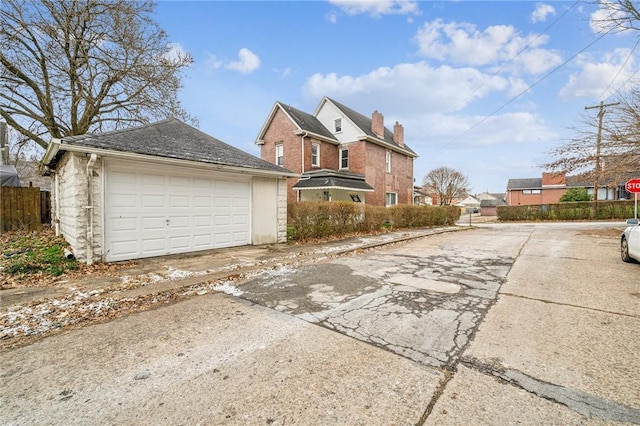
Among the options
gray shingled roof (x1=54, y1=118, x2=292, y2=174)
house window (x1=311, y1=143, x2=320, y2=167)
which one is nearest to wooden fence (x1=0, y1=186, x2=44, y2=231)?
gray shingled roof (x1=54, y1=118, x2=292, y2=174)

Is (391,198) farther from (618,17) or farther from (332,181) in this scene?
(618,17)

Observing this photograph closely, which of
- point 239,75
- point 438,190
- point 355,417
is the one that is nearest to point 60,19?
point 239,75

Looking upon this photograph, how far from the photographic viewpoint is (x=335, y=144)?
23.3 metres

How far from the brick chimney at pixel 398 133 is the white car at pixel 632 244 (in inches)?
800

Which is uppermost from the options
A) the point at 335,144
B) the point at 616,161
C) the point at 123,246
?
the point at 335,144

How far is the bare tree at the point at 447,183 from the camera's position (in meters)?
46.0

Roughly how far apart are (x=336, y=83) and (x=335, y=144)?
199 inches

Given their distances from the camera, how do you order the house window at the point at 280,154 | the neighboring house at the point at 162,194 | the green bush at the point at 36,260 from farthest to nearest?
1. the house window at the point at 280,154
2. the neighboring house at the point at 162,194
3. the green bush at the point at 36,260

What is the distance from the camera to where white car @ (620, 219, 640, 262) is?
665 cm

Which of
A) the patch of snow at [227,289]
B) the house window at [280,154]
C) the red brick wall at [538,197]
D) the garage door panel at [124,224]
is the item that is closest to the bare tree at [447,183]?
the red brick wall at [538,197]

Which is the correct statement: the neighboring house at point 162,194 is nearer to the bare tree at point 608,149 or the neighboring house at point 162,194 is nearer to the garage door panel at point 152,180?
the garage door panel at point 152,180

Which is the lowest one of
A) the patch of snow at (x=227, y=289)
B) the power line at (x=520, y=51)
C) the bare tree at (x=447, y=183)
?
the patch of snow at (x=227, y=289)

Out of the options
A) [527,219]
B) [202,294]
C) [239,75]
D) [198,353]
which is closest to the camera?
[198,353]

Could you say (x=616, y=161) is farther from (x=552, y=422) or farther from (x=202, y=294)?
(x=202, y=294)
